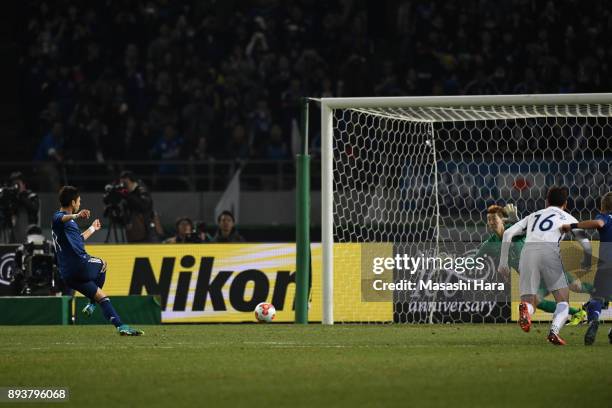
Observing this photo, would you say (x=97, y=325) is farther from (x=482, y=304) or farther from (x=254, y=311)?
(x=482, y=304)

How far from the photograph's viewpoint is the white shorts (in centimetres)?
1178

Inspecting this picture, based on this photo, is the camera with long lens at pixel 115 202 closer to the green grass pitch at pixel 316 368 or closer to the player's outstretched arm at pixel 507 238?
the green grass pitch at pixel 316 368

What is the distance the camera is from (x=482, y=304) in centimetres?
1541

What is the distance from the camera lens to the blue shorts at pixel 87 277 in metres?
13.1

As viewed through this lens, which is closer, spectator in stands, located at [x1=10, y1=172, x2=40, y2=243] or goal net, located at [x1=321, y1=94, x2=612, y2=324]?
goal net, located at [x1=321, y1=94, x2=612, y2=324]

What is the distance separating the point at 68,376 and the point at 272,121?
48.2 ft

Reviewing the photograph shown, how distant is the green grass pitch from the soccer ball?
2.07 metres

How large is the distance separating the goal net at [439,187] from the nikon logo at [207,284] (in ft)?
4.16

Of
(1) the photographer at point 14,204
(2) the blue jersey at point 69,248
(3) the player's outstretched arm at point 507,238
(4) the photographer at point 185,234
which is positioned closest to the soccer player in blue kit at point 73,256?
(2) the blue jersey at point 69,248

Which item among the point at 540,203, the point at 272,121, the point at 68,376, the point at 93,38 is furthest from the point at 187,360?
the point at 93,38

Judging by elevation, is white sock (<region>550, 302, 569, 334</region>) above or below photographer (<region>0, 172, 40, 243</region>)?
below

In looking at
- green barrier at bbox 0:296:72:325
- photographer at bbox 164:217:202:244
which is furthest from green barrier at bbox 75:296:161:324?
photographer at bbox 164:217:202:244

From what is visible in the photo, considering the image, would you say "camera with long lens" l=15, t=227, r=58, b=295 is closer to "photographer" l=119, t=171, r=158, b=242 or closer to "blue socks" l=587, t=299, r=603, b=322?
"photographer" l=119, t=171, r=158, b=242

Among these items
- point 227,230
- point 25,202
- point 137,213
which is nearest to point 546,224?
point 227,230
